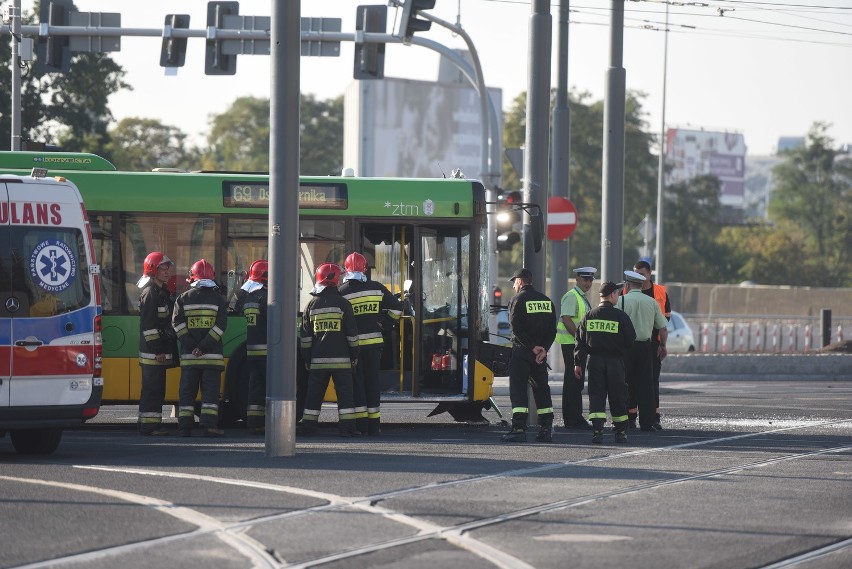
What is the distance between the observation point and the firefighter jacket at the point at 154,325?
1584 centimetres

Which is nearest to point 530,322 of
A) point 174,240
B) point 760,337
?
point 174,240

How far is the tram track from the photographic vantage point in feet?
27.5

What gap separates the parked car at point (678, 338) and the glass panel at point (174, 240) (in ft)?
72.6

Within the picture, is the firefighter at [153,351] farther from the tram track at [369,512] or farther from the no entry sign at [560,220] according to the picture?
the no entry sign at [560,220]

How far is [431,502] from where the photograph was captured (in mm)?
10477

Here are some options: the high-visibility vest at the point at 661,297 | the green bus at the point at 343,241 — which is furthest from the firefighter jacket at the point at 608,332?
the high-visibility vest at the point at 661,297

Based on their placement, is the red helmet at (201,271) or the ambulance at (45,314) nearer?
the ambulance at (45,314)

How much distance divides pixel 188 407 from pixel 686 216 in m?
76.4

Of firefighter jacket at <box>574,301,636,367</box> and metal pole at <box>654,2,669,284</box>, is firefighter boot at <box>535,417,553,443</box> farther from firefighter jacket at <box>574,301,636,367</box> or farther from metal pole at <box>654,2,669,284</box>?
metal pole at <box>654,2,669,284</box>

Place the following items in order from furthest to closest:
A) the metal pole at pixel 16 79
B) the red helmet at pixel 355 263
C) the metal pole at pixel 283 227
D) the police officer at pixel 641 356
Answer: the metal pole at pixel 16 79, the police officer at pixel 641 356, the red helmet at pixel 355 263, the metal pole at pixel 283 227

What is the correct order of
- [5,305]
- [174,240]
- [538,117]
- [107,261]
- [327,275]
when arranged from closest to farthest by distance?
1. [5,305]
2. [327,275]
3. [107,261]
4. [174,240]
5. [538,117]

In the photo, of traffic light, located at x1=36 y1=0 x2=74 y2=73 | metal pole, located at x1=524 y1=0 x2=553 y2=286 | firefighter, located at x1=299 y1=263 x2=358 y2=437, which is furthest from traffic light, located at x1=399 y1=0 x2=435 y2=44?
firefighter, located at x1=299 y1=263 x2=358 y2=437

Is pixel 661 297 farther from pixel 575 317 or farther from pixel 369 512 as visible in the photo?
pixel 369 512

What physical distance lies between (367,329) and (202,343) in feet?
5.49
